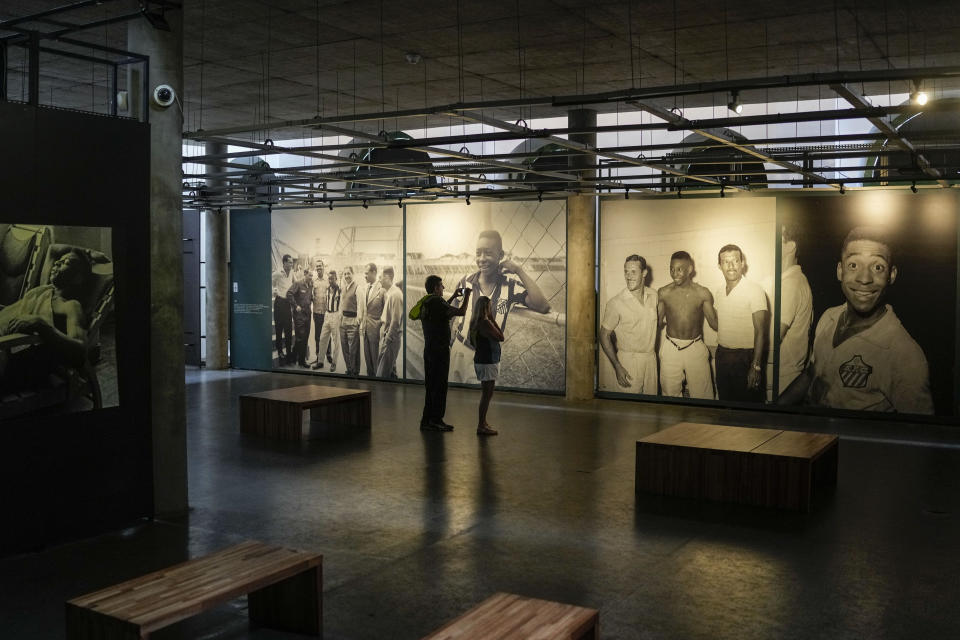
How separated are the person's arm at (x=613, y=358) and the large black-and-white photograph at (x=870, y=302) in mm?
2577

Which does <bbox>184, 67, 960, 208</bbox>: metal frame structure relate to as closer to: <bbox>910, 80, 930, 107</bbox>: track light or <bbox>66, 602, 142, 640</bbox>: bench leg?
<bbox>910, 80, 930, 107</bbox>: track light

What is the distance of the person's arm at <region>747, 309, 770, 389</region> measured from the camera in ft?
48.7

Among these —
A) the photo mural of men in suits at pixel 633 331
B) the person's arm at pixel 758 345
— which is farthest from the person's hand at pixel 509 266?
the person's arm at pixel 758 345

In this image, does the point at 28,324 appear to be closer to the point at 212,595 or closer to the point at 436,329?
the point at 212,595

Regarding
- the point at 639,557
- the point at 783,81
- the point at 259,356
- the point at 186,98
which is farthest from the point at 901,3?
the point at 259,356

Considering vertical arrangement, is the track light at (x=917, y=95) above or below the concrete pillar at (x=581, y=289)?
above

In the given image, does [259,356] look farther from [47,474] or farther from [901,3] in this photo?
[901,3]

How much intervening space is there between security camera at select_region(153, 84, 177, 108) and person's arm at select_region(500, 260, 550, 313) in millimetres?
9275

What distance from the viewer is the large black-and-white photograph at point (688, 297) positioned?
587 inches

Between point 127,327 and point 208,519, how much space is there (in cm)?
178

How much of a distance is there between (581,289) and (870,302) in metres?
4.49

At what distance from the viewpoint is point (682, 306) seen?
15.4 m

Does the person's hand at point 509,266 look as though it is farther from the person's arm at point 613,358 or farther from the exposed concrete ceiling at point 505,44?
the exposed concrete ceiling at point 505,44

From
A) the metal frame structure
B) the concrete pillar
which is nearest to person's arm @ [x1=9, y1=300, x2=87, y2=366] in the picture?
the metal frame structure
